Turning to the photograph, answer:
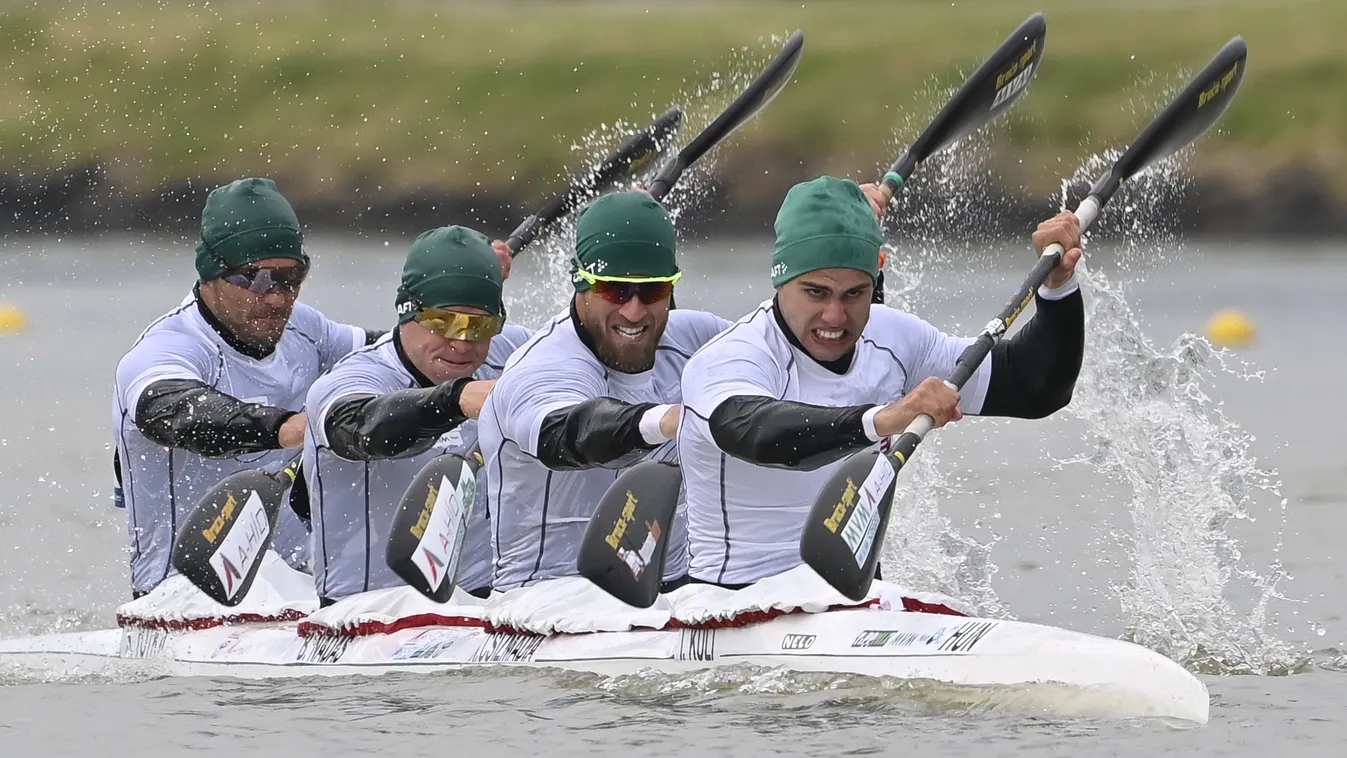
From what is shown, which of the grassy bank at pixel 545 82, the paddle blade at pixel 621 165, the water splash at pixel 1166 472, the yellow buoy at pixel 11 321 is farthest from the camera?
the grassy bank at pixel 545 82

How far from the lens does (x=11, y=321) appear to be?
2420cm

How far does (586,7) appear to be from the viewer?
4334cm

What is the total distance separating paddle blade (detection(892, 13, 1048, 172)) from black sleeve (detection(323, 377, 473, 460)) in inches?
111

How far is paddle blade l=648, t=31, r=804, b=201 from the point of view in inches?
390

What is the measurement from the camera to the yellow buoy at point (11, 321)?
2408cm

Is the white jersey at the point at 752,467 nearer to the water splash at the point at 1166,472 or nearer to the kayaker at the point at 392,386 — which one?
the kayaker at the point at 392,386

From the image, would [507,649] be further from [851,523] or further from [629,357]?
[851,523]

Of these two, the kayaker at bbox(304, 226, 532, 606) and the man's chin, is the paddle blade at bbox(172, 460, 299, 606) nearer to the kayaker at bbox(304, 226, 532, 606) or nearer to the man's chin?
the kayaker at bbox(304, 226, 532, 606)

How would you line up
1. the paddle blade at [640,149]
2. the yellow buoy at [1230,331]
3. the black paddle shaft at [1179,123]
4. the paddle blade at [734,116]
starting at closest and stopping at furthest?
the black paddle shaft at [1179,123] → the paddle blade at [734,116] → the paddle blade at [640,149] → the yellow buoy at [1230,331]

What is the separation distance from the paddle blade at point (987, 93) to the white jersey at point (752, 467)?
100 inches

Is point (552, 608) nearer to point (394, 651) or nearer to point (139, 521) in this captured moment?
point (394, 651)

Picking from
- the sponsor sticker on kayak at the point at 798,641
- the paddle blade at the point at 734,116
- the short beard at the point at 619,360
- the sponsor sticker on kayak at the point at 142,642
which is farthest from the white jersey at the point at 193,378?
the sponsor sticker on kayak at the point at 798,641

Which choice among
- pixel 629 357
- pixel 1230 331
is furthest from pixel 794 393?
pixel 1230 331

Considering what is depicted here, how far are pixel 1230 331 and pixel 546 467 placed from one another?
48.6 feet
